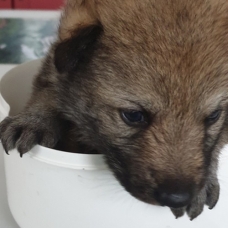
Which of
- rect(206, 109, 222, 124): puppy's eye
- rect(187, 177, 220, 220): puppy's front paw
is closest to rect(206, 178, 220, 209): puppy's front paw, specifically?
rect(187, 177, 220, 220): puppy's front paw

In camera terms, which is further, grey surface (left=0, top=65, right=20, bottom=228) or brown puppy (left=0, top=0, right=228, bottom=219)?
grey surface (left=0, top=65, right=20, bottom=228)

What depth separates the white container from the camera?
3.90ft

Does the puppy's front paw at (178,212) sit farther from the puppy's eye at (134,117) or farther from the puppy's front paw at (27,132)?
the puppy's front paw at (27,132)

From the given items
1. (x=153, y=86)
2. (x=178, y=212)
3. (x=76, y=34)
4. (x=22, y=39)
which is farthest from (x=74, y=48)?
(x=22, y=39)

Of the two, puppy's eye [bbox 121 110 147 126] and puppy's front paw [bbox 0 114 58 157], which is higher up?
puppy's eye [bbox 121 110 147 126]

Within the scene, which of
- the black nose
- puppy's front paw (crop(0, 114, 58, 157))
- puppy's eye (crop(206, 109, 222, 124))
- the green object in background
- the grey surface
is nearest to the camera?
the black nose

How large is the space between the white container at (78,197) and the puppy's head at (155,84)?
0.05 m

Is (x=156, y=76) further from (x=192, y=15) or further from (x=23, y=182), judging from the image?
(x=23, y=182)

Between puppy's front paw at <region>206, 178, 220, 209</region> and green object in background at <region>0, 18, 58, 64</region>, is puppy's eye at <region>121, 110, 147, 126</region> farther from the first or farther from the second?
green object in background at <region>0, 18, 58, 64</region>

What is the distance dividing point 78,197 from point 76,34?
0.37 m

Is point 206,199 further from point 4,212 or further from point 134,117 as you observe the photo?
point 4,212

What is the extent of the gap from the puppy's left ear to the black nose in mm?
346

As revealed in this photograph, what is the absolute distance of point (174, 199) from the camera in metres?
1.10

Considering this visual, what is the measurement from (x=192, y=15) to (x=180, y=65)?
120 millimetres
